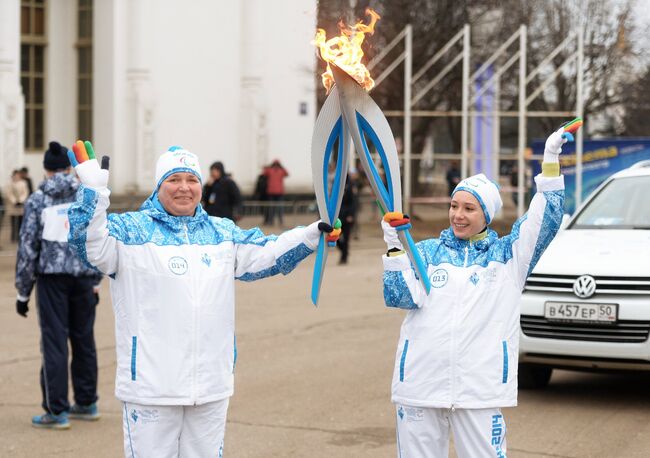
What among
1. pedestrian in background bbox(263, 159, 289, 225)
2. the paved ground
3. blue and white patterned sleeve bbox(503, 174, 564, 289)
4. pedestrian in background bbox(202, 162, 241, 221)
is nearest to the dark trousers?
the paved ground

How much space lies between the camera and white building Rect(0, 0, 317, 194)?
95.7 ft

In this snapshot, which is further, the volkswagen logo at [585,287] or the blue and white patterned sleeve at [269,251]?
the volkswagen logo at [585,287]

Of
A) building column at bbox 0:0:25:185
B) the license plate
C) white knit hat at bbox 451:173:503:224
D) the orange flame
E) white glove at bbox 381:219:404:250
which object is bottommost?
the license plate

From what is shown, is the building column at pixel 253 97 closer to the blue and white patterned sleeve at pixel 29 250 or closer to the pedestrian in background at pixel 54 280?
the pedestrian in background at pixel 54 280

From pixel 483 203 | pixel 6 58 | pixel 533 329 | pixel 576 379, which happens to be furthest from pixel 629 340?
pixel 6 58

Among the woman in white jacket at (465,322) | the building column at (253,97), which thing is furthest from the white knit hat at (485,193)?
the building column at (253,97)

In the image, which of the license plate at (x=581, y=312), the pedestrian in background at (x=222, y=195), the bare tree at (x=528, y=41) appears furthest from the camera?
the bare tree at (x=528, y=41)

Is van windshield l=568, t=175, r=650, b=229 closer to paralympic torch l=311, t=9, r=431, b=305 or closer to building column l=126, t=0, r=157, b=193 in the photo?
paralympic torch l=311, t=9, r=431, b=305

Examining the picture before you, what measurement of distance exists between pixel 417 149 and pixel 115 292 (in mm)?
30102

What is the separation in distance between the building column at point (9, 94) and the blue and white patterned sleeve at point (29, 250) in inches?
756

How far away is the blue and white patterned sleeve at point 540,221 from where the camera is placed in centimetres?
513

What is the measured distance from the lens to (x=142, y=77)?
29.3 metres

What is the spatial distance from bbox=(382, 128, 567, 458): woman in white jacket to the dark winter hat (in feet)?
11.7

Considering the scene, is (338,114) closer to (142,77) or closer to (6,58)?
(6,58)
